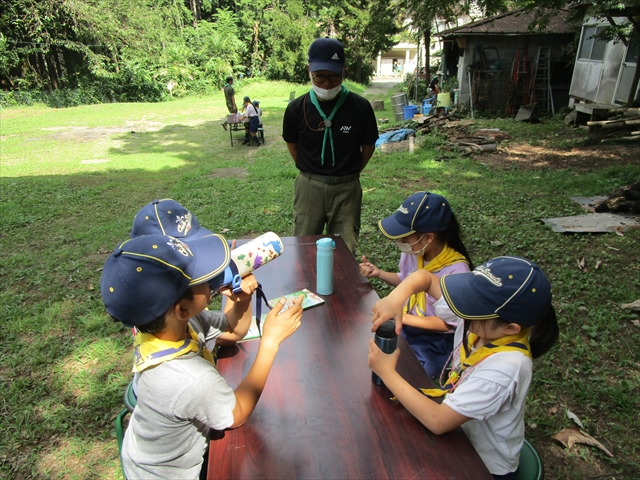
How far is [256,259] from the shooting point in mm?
1634

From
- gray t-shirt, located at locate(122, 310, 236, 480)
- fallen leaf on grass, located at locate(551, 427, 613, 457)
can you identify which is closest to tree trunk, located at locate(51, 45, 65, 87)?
gray t-shirt, located at locate(122, 310, 236, 480)

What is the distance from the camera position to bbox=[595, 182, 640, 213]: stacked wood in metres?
5.10

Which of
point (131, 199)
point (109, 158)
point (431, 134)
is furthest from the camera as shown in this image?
point (431, 134)

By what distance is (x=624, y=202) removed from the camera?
516 cm

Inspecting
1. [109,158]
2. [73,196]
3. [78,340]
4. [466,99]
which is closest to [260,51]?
[466,99]

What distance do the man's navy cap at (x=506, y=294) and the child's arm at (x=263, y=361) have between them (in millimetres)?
569

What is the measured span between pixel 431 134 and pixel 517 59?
18.5 ft

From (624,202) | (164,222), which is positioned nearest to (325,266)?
(164,222)

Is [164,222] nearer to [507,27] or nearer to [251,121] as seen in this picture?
[251,121]

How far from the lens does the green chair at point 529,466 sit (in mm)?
1462

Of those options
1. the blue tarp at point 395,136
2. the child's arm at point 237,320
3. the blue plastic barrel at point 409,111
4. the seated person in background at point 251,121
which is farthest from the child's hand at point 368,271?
the blue plastic barrel at point 409,111

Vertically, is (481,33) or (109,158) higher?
(481,33)

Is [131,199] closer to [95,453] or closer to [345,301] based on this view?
[95,453]

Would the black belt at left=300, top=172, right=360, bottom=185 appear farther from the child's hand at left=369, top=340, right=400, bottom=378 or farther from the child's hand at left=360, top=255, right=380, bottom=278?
the child's hand at left=369, top=340, right=400, bottom=378
